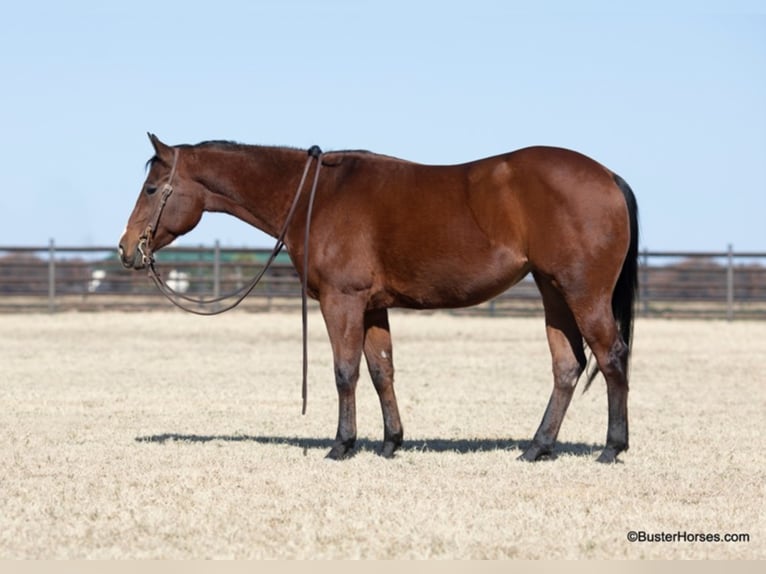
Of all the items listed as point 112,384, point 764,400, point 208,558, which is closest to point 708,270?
point 764,400

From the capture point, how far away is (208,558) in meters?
4.61

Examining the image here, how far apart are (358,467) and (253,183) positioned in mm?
2072

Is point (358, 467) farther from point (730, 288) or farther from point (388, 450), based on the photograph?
point (730, 288)

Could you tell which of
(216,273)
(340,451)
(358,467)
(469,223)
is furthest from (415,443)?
(216,273)

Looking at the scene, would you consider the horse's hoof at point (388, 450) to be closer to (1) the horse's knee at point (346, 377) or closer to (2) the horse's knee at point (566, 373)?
(1) the horse's knee at point (346, 377)

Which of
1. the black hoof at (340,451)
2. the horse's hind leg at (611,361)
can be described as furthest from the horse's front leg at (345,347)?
the horse's hind leg at (611,361)

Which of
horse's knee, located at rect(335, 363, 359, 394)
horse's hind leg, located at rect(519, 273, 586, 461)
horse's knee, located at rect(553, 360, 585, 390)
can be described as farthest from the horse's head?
horse's knee, located at rect(553, 360, 585, 390)

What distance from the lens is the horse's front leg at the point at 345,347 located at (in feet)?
23.5

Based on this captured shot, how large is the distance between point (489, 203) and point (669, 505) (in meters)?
2.24

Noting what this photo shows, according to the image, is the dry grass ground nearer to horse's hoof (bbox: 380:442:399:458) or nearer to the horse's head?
horse's hoof (bbox: 380:442:399:458)

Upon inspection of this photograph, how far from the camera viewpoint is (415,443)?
800 cm

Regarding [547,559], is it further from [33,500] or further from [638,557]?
[33,500]

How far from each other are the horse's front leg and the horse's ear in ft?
4.87

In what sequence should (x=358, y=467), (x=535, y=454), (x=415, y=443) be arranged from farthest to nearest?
(x=415, y=443), (x=535, y=454), (x=358, y=467)
